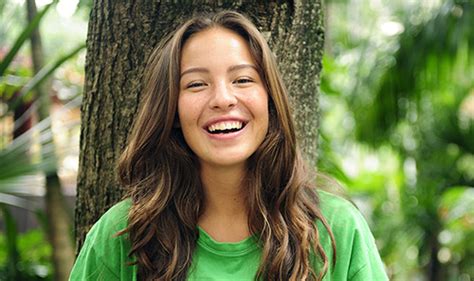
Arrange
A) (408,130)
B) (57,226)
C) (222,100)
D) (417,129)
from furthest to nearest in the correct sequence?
(408,130), (417,129), (57,226), (222,100)

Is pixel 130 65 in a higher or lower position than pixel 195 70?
higher

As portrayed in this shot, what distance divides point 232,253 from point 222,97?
41cm

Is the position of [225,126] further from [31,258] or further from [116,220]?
[31,258]

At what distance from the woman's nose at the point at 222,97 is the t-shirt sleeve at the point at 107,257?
42cm

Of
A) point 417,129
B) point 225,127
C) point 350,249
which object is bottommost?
point 350,249

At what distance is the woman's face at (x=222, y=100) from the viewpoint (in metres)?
1.90

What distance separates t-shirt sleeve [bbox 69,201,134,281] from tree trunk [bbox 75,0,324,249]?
27cm

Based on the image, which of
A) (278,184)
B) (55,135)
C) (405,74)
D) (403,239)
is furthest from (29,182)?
(403,239)

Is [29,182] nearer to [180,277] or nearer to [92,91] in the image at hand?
[92,91]

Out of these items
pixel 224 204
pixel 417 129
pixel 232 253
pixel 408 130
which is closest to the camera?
pixel 232 253

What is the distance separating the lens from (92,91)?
2.32m

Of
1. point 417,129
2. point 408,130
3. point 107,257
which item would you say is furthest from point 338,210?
point 408,130

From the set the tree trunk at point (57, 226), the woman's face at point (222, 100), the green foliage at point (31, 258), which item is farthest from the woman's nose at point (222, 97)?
the green foliage at point (31, 258)

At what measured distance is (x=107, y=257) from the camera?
204 cm
